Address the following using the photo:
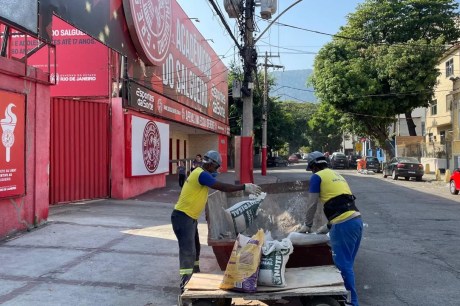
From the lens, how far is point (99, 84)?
1395cm

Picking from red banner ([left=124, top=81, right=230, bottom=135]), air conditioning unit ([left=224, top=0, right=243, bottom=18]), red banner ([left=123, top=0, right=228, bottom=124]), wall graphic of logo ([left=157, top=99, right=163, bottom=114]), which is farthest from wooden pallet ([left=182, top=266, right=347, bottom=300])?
wall graphic of logo ([left=157, top=99, right=163, bottom=114])

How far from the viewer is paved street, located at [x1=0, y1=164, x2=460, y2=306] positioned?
17.5 feet

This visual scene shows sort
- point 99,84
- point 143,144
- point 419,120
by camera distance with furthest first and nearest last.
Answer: point 419,120
point 143,144
point 99,84

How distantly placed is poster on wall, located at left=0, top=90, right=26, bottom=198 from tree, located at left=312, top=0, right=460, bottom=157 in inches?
1072

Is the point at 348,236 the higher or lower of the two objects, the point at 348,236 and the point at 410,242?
the higher

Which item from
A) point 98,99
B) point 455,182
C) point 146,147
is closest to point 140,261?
point 98,99

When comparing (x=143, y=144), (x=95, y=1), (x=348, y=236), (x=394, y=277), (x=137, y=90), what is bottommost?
(x=394, y=277)

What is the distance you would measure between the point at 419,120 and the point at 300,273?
50100 millimetres

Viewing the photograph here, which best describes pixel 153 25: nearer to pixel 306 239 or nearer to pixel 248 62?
pixel 248 62

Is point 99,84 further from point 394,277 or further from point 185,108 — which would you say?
point 394,277

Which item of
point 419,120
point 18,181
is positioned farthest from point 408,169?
point 419,120

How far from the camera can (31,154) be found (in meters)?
8.77

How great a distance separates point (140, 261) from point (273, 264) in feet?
10.5

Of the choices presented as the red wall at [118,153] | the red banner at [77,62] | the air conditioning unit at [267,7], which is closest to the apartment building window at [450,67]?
the air conditioning unit at [267,7]
